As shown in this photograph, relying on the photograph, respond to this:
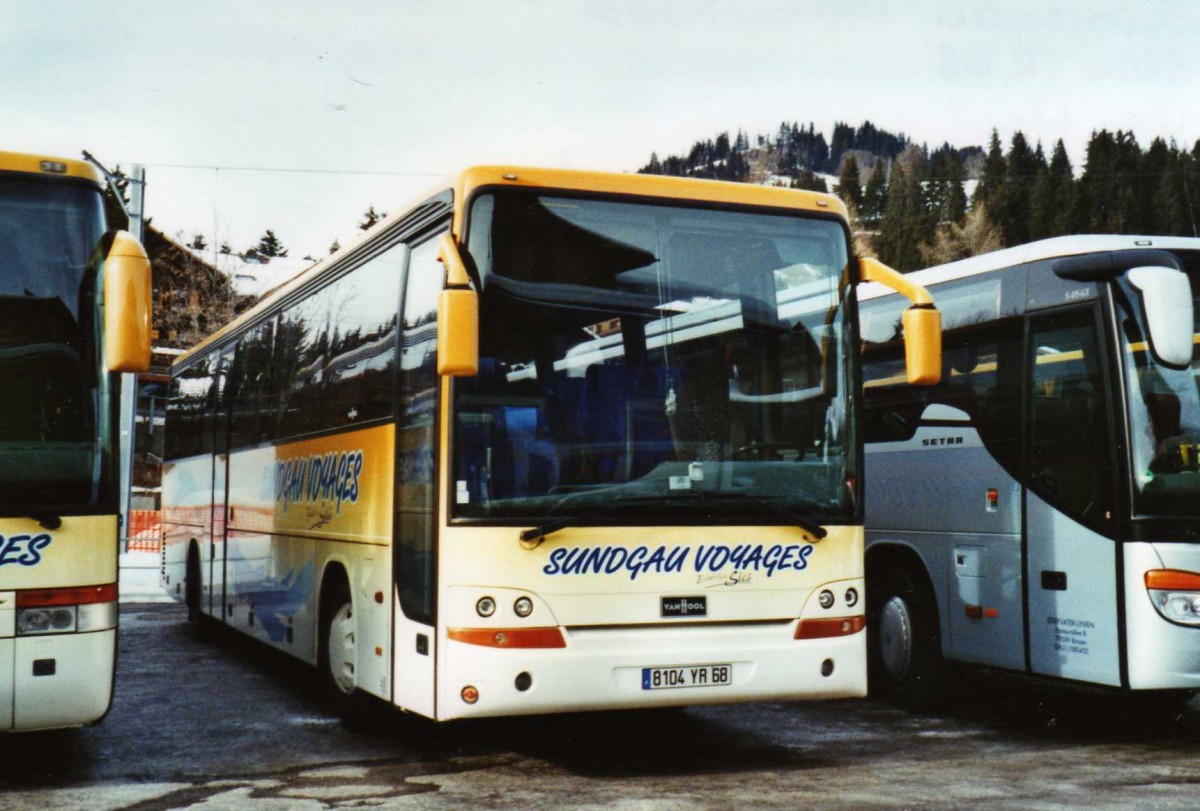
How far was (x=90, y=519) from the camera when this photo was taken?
278 inches

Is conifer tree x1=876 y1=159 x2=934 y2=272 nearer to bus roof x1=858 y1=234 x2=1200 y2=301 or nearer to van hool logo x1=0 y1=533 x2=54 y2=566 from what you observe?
bus roof x1=858 y1=234 x2=1200 y2=301

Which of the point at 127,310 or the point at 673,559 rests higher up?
the point at 127,310

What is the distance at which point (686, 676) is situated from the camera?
23.9 feet

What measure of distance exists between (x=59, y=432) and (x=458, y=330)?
6.89 feet

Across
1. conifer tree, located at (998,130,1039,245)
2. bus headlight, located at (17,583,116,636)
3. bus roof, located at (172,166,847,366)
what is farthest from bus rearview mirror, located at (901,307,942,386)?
conifer tree, located at (998,130,1039,245)

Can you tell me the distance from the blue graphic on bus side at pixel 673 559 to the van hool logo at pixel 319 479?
2.11m

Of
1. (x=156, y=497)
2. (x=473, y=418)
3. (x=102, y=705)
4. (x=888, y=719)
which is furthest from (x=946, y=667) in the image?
(x=156, y=497)

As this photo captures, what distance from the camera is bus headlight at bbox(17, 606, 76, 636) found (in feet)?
22.7

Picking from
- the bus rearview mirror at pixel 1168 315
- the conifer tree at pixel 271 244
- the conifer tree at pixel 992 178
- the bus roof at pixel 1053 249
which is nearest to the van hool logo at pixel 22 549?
the bus rearview mirror at pixel 1168 315

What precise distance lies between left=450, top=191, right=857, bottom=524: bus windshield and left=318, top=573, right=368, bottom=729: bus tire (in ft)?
7.38

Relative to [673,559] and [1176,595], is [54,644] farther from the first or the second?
[1176,595]

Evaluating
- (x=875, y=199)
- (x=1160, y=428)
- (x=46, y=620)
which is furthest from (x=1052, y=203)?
(x=46, y=620)

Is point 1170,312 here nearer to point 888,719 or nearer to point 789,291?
point 789,291

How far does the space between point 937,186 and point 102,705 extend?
419ft
